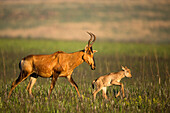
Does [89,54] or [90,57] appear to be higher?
[89,54]

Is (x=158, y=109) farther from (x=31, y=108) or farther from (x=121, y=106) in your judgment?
(x=31, y=108)

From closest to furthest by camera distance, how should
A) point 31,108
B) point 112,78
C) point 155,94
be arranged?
1. point 31,108
2. point 112,78
3. point 155,94

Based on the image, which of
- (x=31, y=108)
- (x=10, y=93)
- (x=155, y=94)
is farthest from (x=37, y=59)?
(x=155, y=94)

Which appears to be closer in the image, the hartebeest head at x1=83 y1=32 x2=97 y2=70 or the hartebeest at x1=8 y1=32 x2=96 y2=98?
the hartebeest head at x1=83 y1=32 x2=97 y2=70

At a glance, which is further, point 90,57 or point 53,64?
point 53,64

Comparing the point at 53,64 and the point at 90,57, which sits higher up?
the point at 90,57

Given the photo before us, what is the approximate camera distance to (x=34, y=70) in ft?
41.9

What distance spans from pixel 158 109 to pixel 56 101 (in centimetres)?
398

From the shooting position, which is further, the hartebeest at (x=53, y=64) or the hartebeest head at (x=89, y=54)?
the hartebeest at (x=53, y=64)

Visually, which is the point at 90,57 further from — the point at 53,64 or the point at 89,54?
the point at 53,64

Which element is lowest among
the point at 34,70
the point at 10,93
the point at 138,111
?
the point at 138,111

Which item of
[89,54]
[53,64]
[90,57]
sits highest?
[89,54]

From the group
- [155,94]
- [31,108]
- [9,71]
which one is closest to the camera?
[31,108]

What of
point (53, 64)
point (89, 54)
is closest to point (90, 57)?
point (89, 54)
